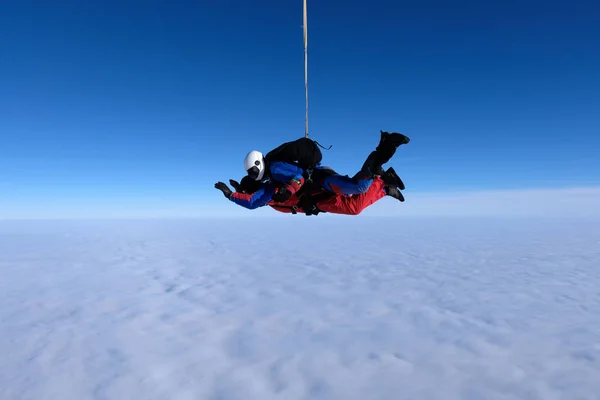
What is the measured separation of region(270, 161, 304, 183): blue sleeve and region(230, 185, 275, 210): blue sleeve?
0.95 feet

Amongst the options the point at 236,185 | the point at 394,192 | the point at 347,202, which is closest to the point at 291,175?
the point at 236,185

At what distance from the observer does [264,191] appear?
16.6ft

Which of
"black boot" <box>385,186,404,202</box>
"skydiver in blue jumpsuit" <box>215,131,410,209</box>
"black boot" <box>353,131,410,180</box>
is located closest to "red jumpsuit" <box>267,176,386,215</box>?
"black boot" <box>385,186,404,202</box>

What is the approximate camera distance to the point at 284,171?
485 centimetres

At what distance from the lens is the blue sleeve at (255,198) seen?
4.95 meters

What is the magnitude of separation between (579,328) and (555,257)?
4676 cm

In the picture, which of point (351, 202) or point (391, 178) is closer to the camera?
point (391, 178)

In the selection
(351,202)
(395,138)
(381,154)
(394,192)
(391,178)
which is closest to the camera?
(395,138)

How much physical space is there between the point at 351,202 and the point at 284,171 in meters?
1.37

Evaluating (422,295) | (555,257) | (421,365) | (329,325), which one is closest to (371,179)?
(421,365)

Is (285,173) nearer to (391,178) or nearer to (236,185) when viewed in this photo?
(236,185)

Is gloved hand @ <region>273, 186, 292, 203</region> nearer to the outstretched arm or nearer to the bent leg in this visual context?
the outstretched arm

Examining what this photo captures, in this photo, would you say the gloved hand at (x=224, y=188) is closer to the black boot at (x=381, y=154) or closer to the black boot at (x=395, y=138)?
the black boot at (x=381, y=154)

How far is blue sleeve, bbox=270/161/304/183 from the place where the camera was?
15.9 feet
